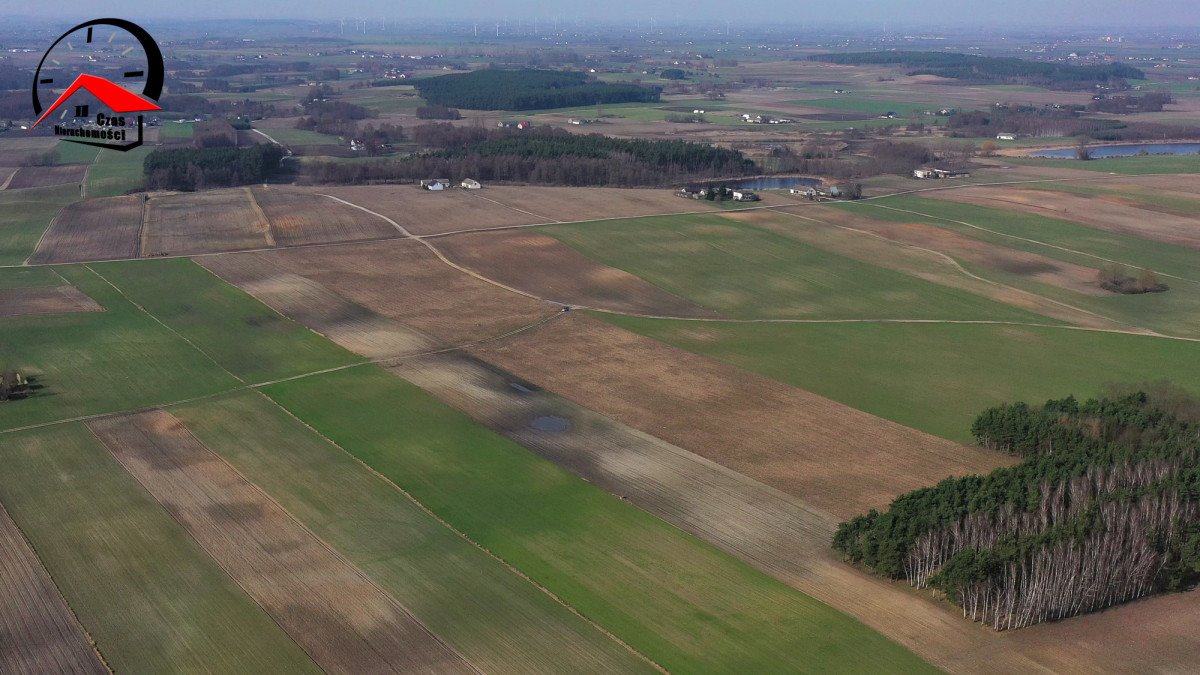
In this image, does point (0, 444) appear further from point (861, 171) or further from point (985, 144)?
point (985, 144)

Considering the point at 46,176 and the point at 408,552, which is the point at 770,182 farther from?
the point at 408,552

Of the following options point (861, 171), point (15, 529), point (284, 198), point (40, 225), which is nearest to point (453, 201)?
point (284, 198)

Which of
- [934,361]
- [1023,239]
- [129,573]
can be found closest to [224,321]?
[129,573]

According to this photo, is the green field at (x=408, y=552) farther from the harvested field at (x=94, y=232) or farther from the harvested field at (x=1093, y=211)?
the harvested field at (x=1093, y=211)

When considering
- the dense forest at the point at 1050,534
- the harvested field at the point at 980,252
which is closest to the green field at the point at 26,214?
the harvested field at the point at 980,252

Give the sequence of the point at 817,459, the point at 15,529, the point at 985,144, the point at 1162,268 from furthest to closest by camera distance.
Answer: the point at 985,144
the point at 1162,268
the point at 817,459
the point at 15,529

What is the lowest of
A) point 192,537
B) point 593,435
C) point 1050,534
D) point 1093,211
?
point 192,537
